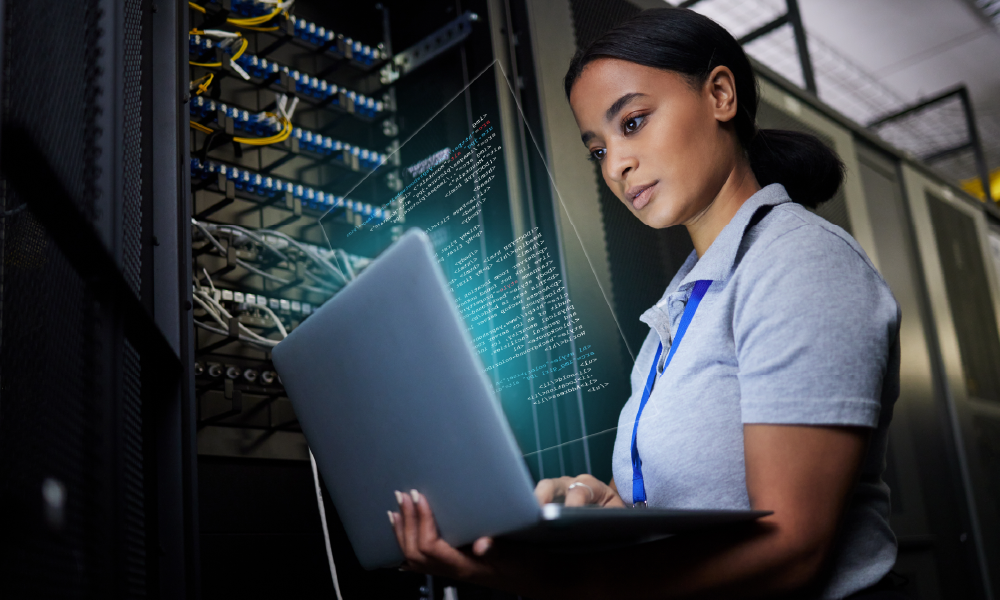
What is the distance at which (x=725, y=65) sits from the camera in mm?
1082

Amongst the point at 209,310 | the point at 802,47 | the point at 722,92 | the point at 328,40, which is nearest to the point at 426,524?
the point at 722,92

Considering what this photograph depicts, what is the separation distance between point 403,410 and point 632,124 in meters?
0.54

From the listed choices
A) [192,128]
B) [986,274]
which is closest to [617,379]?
[192,128]

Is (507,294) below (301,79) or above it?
below

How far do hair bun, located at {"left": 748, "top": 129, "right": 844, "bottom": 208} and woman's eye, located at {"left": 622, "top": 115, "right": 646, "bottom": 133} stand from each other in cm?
21

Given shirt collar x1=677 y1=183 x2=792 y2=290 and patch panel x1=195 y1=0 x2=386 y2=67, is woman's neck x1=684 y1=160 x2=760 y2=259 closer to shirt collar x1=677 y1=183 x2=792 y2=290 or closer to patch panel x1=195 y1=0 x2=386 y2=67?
shirt collar x1=677 y1=183 x2=792 y2=290

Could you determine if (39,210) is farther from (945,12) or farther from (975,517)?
(945,12)

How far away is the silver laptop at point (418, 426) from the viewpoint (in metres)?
0.63

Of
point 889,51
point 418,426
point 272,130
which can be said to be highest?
point 889,51

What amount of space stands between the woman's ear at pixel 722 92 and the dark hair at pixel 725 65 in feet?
0.04

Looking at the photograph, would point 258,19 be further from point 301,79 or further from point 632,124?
point 632,124

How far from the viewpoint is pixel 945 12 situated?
5270 mm

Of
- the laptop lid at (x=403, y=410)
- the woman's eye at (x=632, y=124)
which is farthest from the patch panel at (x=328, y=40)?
the laptop lid at (x=403, y=410)

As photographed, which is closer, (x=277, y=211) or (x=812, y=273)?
(x=812, y=273)
